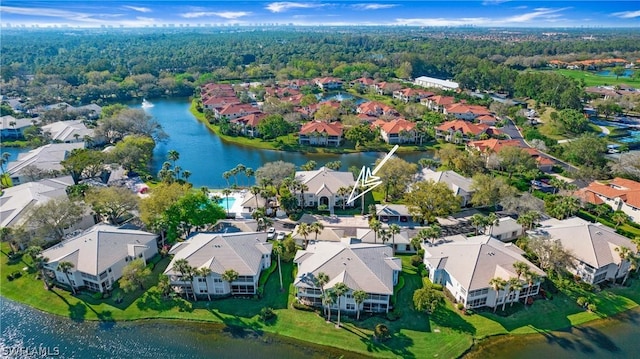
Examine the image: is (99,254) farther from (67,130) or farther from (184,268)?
(67,130)

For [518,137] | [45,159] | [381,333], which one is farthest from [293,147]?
[381,333]

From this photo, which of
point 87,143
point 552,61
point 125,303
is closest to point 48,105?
point 87,143

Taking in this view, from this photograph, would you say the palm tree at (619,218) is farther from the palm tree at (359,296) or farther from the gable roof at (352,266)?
the palm tree at (359,296)

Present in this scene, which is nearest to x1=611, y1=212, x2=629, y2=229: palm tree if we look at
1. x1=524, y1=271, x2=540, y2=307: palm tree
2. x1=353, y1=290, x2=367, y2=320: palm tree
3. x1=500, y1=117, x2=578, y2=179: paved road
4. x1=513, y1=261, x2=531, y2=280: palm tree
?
x1=500, y1=117, x2=578, y2=179: paved road

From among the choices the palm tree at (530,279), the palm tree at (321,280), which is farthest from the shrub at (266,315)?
the palm tree at (530,279)

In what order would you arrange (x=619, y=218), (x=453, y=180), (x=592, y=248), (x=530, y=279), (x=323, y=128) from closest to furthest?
(x=530, y=279)
(x=592, y=248)
(x=619, y=218)
(x=453, y=180)
(x=323, y=128)

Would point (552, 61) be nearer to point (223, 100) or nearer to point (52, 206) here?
point (223, 100)

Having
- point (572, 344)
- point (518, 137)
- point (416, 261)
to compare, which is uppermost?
point (518, 137)
